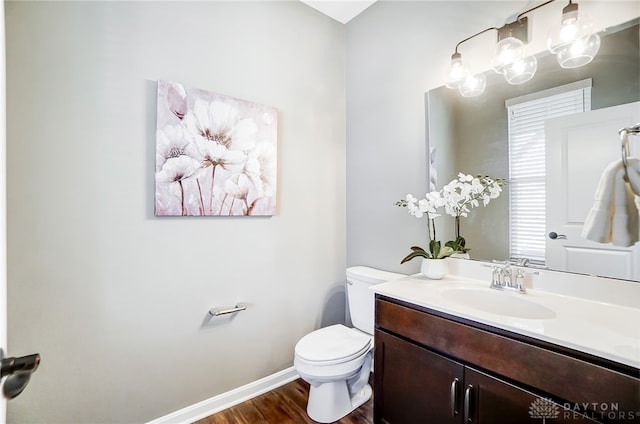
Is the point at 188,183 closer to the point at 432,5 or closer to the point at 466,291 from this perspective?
the point at 466,291

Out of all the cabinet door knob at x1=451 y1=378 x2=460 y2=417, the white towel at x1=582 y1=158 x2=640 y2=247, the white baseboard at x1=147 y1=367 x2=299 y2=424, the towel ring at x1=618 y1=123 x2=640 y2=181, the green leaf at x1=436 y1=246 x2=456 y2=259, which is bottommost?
the white baseboard at x1=147 y1=367 x2=299 y2=424

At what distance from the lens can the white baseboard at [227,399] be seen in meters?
1.59

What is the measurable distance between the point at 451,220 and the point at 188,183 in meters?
1.51

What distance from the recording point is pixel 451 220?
1.65m

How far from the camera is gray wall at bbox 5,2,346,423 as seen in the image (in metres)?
1.23

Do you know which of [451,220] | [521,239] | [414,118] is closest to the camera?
[521,239]

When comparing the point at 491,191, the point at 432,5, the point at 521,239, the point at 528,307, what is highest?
the point at 432,5

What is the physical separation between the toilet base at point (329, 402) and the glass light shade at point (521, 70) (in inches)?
74.3

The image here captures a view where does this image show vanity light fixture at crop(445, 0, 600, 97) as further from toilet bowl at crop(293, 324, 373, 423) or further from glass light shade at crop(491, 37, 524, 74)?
toilet bowl at crop(293, 324, 373, 423)

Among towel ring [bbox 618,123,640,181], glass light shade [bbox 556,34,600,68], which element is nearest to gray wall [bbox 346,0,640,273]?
Result: glass light shade [bbox 556,34,600,68]

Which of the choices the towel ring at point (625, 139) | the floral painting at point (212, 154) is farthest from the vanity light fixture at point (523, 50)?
the floral painting at point (212, 154)

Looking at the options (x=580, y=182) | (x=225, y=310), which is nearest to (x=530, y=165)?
(x=580, y=182)

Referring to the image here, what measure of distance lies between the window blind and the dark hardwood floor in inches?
49.5

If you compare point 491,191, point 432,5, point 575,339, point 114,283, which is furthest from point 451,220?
point 114,283
